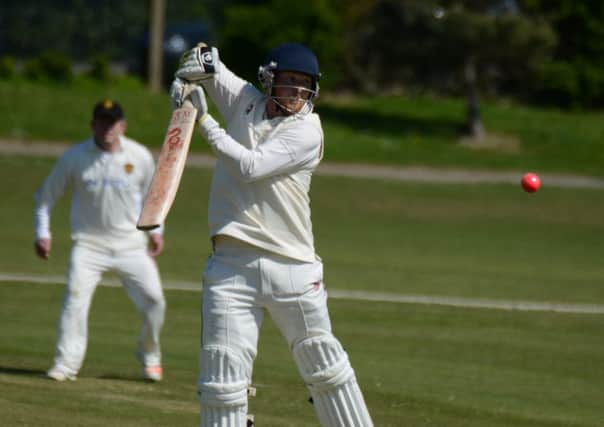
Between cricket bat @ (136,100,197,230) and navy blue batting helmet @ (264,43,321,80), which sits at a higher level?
navy blue batting helmet @ (264,43,321,80)

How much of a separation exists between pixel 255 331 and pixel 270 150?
3.04 ft

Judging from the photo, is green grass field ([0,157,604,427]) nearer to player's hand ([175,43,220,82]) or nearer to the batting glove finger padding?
the batting glove finger padding

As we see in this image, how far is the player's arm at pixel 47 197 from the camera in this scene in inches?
376

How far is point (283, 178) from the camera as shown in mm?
6492

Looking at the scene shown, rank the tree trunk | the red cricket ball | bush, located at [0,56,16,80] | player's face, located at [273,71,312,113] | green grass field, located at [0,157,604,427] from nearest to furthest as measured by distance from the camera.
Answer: player's face, located at [273,71,312,113] → green grass field, located at [0,157,604,427] → the red cricket ball → the tree trunk → bush, located at [0,56,16,80]

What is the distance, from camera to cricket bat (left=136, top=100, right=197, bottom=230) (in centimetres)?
614

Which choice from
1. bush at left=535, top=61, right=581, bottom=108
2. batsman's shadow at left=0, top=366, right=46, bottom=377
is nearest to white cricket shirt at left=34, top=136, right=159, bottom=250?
batsman's shadow at left=0, top=366, right=46, bottom=377

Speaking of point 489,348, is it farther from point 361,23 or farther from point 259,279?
point 361,23

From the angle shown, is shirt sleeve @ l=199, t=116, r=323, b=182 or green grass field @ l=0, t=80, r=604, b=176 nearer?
shirt sleeve @ l=199, t=116, r=323, b=182

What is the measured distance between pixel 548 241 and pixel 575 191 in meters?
5.57

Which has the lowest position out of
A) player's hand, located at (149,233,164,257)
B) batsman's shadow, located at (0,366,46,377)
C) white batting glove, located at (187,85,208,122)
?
batsman's shadow, located at (0,366,46,377)

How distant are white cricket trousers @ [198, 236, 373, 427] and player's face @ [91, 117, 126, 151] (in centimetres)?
333

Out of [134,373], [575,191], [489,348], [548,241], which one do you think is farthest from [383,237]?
[134,373]

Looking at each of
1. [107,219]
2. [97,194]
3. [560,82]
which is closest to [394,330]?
[107,219]
